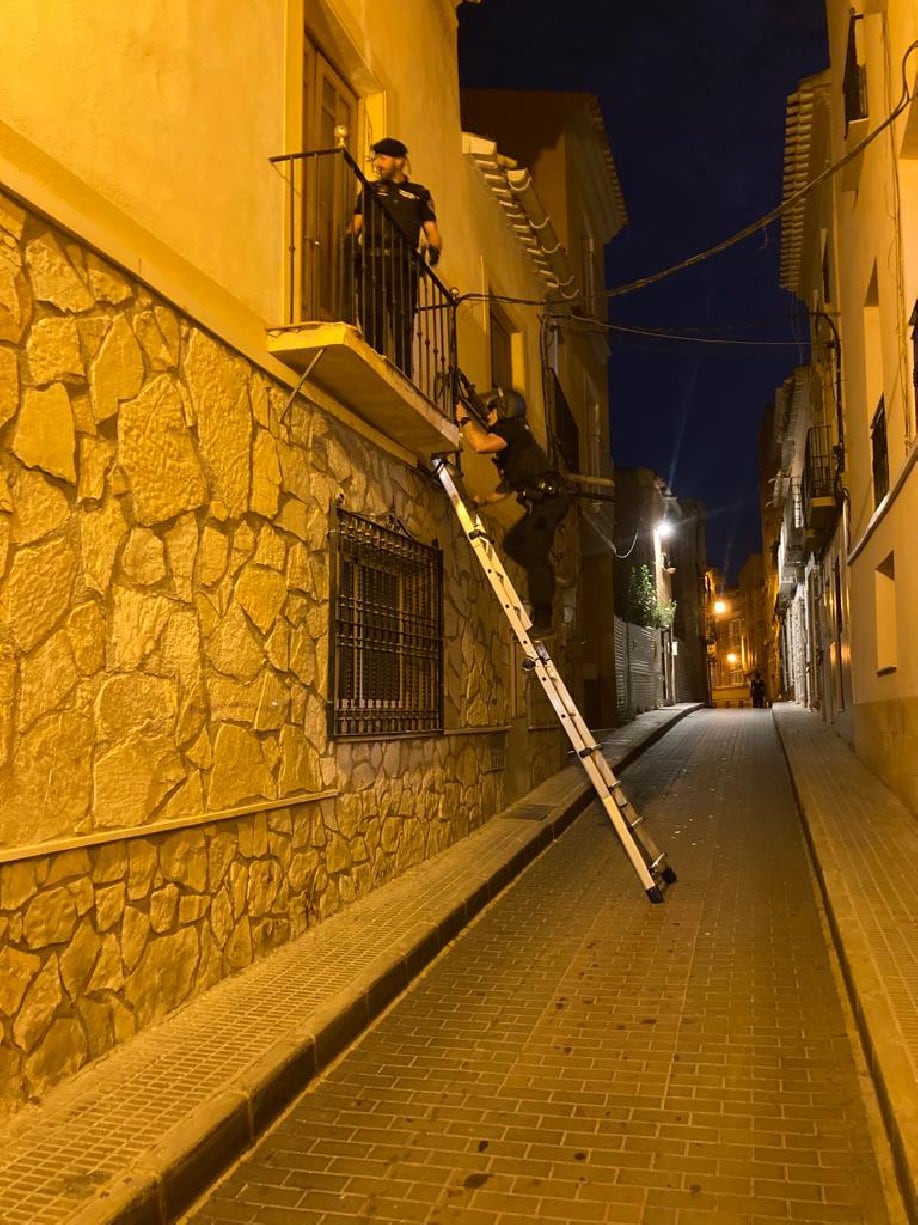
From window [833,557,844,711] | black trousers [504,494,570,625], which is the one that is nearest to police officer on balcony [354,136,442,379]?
black trousers [504,494,570,625]

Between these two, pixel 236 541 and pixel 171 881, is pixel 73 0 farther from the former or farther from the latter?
pixel 171 881

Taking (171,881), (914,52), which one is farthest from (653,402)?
(171,881)

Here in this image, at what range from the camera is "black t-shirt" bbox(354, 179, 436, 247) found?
6.93 m

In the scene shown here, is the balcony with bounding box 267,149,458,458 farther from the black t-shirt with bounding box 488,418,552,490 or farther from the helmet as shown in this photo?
the black t-shirt with bounding box 488,418,552,490

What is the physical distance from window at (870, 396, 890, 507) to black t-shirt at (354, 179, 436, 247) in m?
5.67

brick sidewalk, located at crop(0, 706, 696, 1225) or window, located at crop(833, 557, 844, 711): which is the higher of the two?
window, located at crop(833, 557, 844, 711)

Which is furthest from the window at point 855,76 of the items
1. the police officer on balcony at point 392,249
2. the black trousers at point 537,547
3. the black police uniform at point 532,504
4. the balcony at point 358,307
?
the police officer on balcony at point 392,249

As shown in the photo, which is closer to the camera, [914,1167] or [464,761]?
[914,1167]

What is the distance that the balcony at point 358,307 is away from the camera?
19.2 ft

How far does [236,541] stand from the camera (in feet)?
16.9

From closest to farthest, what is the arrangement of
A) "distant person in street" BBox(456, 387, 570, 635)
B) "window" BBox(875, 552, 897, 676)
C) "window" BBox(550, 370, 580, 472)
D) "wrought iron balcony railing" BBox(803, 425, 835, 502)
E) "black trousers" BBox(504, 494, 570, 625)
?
"distant person in street" BBox(456, 387, 570, 635)
"black trousers" BBox(504, 494, 570, 625)
"window" BBox(875, 552, 897, 676)
"window" BBox(550, 370, 580, 472)
"wrought iron balcony railing" BBox(803, 425, 835, 502)

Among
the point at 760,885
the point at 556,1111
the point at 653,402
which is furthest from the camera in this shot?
the point at 653,402

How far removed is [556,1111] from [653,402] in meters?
89.8

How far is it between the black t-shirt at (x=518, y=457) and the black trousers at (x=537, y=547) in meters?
0.56
